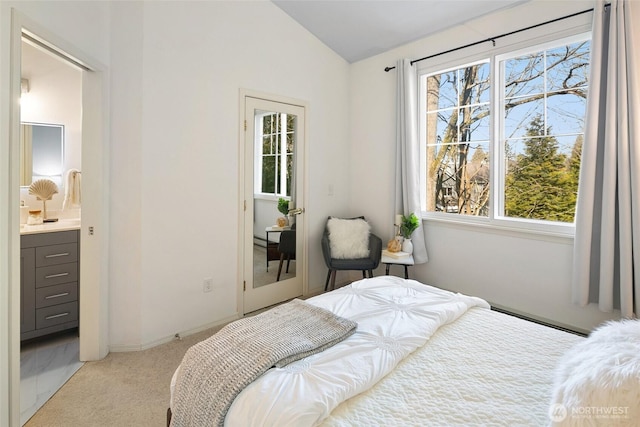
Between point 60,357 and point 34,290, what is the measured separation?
0.56 m

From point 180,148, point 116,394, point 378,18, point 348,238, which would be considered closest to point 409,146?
point 348,238

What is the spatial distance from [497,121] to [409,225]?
3.97 feet

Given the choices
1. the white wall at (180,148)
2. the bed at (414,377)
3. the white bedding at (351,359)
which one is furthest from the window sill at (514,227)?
the white wall at (180,148)

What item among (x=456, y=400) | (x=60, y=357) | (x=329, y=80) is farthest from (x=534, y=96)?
(x=60, y=357)

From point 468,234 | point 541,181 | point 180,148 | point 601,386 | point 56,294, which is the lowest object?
point 56,294

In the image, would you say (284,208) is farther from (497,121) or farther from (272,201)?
(497,121)

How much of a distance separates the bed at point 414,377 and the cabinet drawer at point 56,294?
6.49ft

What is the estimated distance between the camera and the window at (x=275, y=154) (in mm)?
3277

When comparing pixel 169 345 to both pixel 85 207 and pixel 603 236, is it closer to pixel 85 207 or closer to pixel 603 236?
pixel 85 207

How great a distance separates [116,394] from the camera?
2.05 m

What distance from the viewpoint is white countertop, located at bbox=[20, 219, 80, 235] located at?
8.44ft

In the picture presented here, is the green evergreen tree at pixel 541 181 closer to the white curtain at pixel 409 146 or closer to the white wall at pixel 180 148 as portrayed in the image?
the white curtain at pixel 409 146

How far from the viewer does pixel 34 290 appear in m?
2.61
